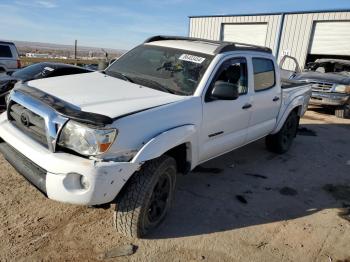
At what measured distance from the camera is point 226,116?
163 inches

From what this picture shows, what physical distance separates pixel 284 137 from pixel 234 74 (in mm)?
2546

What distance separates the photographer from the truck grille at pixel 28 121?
10.1ft

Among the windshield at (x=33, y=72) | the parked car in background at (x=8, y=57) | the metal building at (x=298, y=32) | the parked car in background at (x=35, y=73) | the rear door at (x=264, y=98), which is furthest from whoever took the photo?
the metal building at (x=298, y=32)

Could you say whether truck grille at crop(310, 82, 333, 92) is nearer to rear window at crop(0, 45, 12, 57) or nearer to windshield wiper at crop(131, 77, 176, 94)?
windshield wiper at crop(131, 77, 176, 94)

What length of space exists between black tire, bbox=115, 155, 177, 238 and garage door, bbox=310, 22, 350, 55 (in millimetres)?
17816

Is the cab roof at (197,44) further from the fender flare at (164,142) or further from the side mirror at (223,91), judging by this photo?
the fender flare at (164,142)

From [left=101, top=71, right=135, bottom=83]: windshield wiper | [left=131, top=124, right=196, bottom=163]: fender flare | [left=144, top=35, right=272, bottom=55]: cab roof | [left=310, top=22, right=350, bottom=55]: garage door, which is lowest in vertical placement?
[left=131, top=124, right=196, bottom=163]: fender flare

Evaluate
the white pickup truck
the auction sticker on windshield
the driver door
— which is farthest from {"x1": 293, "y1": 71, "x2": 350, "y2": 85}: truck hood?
the auction sticker on windshield

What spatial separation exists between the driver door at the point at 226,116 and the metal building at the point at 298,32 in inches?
633

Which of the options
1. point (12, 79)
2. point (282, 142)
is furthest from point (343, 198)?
point (12, 79)

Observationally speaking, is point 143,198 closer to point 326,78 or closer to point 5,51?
point 326,78

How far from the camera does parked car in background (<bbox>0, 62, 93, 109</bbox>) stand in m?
7.86

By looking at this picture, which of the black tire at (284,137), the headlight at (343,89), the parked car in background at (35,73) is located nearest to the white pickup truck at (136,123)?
the black tire at (284,137)

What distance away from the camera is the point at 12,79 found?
793cm
